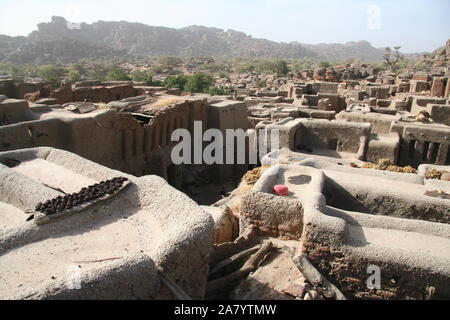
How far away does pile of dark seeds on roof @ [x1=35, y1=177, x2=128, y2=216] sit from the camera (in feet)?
17.0

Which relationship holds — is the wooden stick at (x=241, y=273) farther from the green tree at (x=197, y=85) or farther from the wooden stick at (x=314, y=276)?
the green tree at (x=197, y=85)

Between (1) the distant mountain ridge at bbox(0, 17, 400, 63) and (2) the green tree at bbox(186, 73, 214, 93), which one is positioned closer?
(2) the green tree at bbox(186, 73, 214, 93)

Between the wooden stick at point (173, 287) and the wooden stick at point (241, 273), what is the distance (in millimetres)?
1515

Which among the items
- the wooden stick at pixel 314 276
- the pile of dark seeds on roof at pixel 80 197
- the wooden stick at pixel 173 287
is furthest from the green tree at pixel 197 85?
the wooden stick at pixel 173 287

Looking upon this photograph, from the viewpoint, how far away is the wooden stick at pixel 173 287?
14.1ft

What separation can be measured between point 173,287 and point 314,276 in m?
2.73

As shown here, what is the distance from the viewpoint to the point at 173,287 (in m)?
4.34

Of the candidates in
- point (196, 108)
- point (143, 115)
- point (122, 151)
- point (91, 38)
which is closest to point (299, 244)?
point (122, 151)

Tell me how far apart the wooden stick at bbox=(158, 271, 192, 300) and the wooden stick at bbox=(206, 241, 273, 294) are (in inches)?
59.6

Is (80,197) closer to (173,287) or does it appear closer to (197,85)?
(173,287)

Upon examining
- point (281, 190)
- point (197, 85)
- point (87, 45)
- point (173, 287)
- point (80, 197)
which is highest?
point (87, 45)

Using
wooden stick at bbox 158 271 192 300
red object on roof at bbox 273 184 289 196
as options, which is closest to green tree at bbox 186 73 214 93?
red object on roof at bbox 273 184 289 196

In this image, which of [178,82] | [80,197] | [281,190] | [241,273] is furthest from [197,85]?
[80,197]

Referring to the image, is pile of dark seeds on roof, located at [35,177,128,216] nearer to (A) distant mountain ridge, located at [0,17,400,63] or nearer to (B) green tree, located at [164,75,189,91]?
(B) green tree, located at [164,75,189,91]
